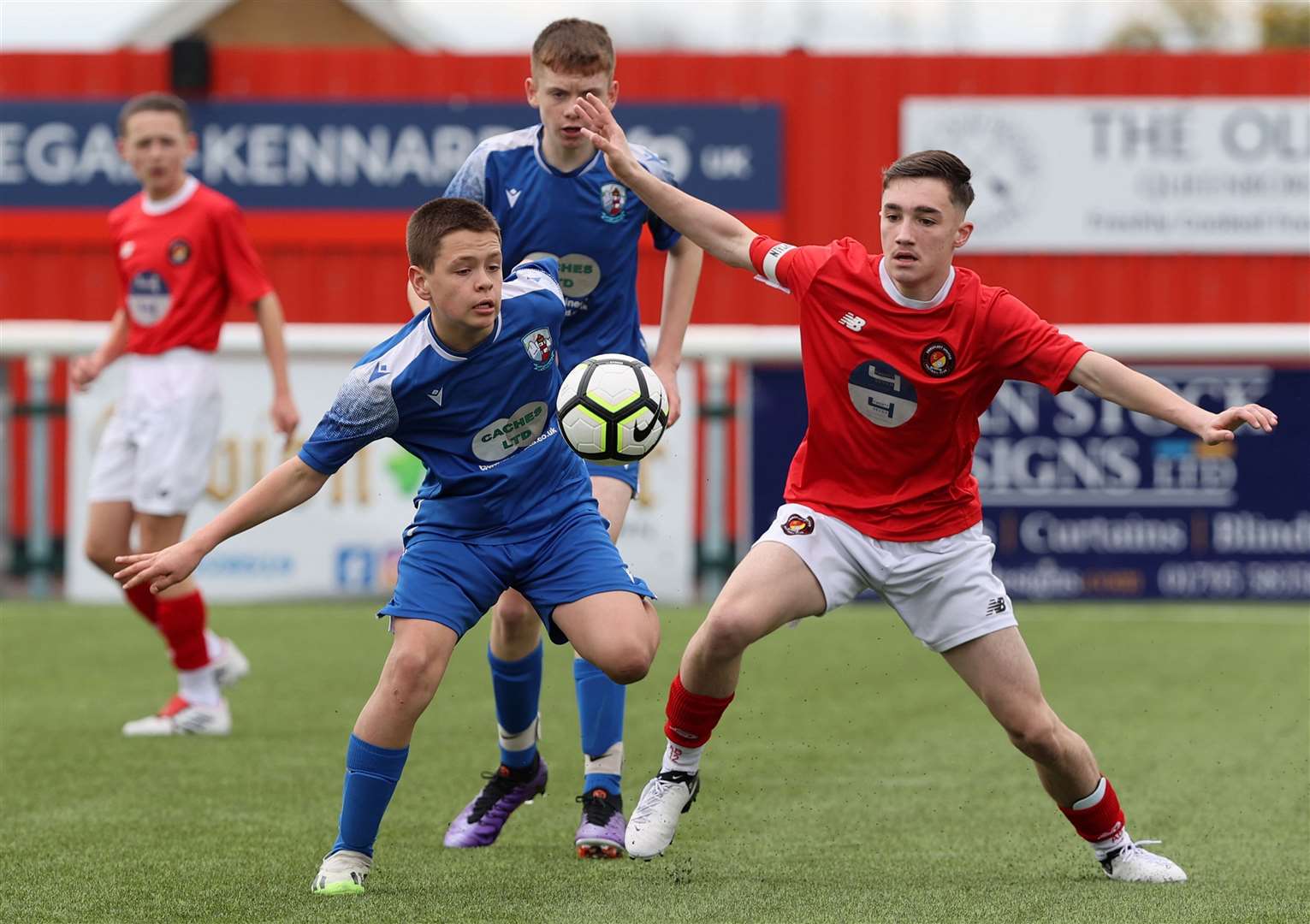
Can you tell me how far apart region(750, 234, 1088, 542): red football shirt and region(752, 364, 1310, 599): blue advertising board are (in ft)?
21.9

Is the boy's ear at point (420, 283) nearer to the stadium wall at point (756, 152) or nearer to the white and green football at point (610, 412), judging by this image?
the white and green football at point (610, 412)

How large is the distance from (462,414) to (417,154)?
11.7 meters

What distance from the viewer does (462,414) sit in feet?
16.8

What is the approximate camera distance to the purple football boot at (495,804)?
18.5ft

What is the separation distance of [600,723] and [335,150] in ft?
38.3

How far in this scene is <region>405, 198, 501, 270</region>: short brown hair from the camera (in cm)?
497

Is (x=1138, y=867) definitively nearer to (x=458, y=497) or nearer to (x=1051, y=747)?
(x=1051, y=747)

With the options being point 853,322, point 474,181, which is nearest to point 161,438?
point 474,181

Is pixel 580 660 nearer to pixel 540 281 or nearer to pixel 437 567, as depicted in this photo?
pixel 437 567

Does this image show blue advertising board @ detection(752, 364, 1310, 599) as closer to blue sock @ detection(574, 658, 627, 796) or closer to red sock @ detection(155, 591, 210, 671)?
red sock @ detection(155, 591, 210, 671)

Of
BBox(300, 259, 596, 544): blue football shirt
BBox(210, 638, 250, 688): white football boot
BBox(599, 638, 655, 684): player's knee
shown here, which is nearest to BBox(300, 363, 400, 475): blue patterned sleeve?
BBox(300, 259, 596, 544): blue football shirt

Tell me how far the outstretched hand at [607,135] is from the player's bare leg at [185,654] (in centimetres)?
325

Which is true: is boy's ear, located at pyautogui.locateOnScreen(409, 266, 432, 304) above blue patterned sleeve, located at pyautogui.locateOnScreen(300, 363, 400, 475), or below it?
above

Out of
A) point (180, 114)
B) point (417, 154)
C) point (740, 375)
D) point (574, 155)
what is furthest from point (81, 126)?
point (574, 155)
